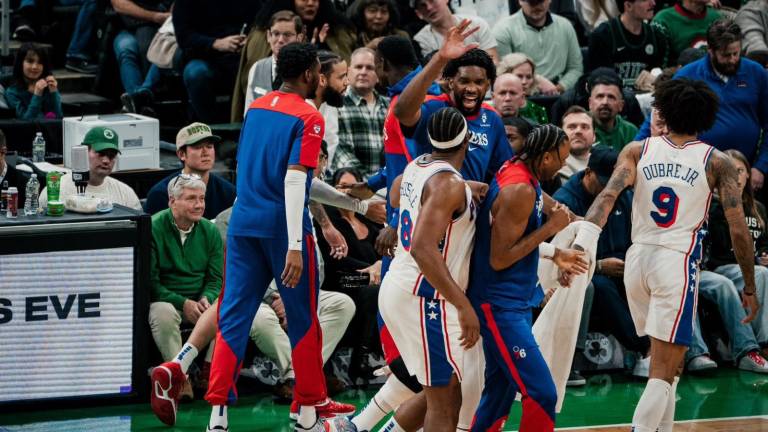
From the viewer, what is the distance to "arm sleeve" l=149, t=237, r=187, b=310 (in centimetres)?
803

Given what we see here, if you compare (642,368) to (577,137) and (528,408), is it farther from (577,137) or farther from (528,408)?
(528,408)

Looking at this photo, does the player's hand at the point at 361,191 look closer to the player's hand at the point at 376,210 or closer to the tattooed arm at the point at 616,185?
the player's hand at the point at 376,210

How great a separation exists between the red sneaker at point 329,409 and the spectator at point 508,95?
2.94 meters

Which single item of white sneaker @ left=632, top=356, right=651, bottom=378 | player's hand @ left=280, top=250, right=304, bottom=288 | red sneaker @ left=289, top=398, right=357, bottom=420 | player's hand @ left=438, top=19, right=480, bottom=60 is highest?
player's hand @ left=438, top=19, right=480, bottom=60

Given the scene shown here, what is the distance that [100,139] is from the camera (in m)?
8.57

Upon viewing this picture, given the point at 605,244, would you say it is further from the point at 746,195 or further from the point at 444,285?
the point at 444,285

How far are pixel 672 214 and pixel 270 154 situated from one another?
2043 mm

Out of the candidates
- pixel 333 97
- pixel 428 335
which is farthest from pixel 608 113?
pixel 428 335

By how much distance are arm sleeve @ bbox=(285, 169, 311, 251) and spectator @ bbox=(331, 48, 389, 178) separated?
2741mm

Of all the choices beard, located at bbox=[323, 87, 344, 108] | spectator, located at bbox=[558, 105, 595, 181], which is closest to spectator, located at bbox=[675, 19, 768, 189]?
spectator, located at bbox=[558, 105, 595, 181]

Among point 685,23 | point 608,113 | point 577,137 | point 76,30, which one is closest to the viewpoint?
point 577,137

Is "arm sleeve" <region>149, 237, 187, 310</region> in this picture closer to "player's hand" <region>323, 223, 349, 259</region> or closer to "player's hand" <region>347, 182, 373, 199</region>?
"player's hand" <region>323, 223, 349, 259</region>

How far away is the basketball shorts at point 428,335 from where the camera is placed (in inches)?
232

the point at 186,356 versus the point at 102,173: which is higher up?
the point at 102,173
